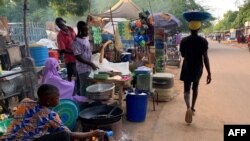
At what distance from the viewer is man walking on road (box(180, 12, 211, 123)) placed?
533 centimetres

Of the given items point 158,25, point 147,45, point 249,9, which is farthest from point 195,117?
point 249,9

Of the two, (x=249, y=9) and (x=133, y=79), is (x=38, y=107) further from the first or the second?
(x=249, y=9)

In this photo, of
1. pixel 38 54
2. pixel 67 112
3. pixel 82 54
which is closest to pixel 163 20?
pixel 38 54

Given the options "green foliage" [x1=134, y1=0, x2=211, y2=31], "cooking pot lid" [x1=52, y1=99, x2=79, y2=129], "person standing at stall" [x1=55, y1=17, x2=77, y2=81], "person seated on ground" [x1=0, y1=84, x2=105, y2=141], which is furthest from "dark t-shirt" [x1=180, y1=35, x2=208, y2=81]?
"green foliage" [x1=134, y1=0, x2=211, y2=31]

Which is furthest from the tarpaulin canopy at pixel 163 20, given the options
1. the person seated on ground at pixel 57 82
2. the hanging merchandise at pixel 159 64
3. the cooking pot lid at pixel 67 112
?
the cooking pot lid at pixel 67 112

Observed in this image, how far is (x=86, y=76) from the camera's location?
5492mm

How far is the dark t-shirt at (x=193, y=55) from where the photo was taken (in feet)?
17.5

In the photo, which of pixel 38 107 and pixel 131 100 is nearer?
pixel 38 107

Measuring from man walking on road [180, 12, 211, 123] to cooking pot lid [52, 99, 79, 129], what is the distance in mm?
2157

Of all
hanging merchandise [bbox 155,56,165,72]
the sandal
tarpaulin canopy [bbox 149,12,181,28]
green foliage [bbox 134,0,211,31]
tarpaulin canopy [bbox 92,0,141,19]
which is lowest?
the sandal

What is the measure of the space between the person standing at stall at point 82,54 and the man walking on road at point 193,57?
5.70ft

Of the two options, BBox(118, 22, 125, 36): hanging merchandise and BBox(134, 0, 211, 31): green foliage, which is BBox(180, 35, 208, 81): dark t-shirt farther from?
BBox(134, 0, 211, 31): green foliage

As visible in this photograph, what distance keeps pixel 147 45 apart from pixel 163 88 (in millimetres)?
2281

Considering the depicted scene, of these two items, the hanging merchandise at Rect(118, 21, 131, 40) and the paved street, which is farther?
the hanging merchandise at Rect(118, 21, 131, 40)
